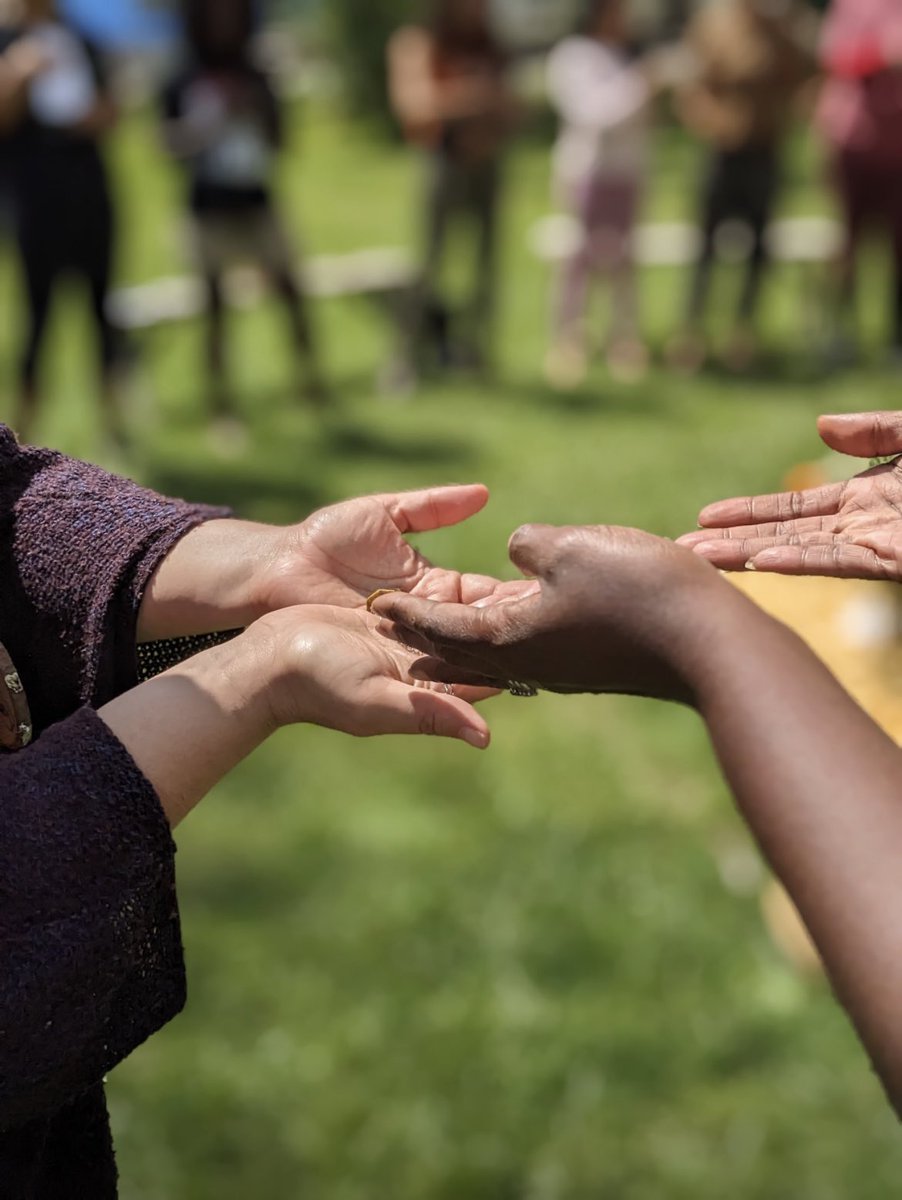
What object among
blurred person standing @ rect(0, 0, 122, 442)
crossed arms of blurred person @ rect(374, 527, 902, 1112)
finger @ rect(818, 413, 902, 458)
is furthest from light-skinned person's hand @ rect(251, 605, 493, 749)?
blurred person standing @ rect(0, 0, 122, 442)

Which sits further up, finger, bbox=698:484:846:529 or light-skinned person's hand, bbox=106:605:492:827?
finger, bbox=698:484:846:529

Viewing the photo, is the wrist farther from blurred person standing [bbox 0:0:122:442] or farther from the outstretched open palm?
blurred person standing [bbox 0:0:122:442]

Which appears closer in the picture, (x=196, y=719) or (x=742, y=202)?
(x=196, y=719)

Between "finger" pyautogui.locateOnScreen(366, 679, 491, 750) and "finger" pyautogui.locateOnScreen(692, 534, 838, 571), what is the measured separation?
1.26ft

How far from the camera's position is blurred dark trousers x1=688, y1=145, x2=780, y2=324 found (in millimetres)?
8406

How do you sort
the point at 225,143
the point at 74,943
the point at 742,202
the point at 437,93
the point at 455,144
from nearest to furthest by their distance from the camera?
the point at 74,943 < the point at 225,143 < the point at 437,93 < the point at 455,144 < the point at 742,202

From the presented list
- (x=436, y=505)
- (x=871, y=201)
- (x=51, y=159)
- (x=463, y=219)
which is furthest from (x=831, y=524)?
(x=463, y=219)

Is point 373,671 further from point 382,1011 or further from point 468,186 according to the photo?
point 468,186

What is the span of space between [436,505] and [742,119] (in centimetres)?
676

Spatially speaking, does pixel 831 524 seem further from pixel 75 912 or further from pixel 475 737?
pixel 75 912

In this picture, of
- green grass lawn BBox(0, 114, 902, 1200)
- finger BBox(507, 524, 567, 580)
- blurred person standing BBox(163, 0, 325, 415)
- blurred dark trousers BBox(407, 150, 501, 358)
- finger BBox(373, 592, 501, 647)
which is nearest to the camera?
finger BBox(507, 524, 567, 580)

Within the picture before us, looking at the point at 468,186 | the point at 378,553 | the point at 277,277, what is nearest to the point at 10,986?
the point at 378,553

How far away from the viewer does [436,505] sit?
2.14 meters

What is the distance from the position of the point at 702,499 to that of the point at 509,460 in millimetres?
1097
